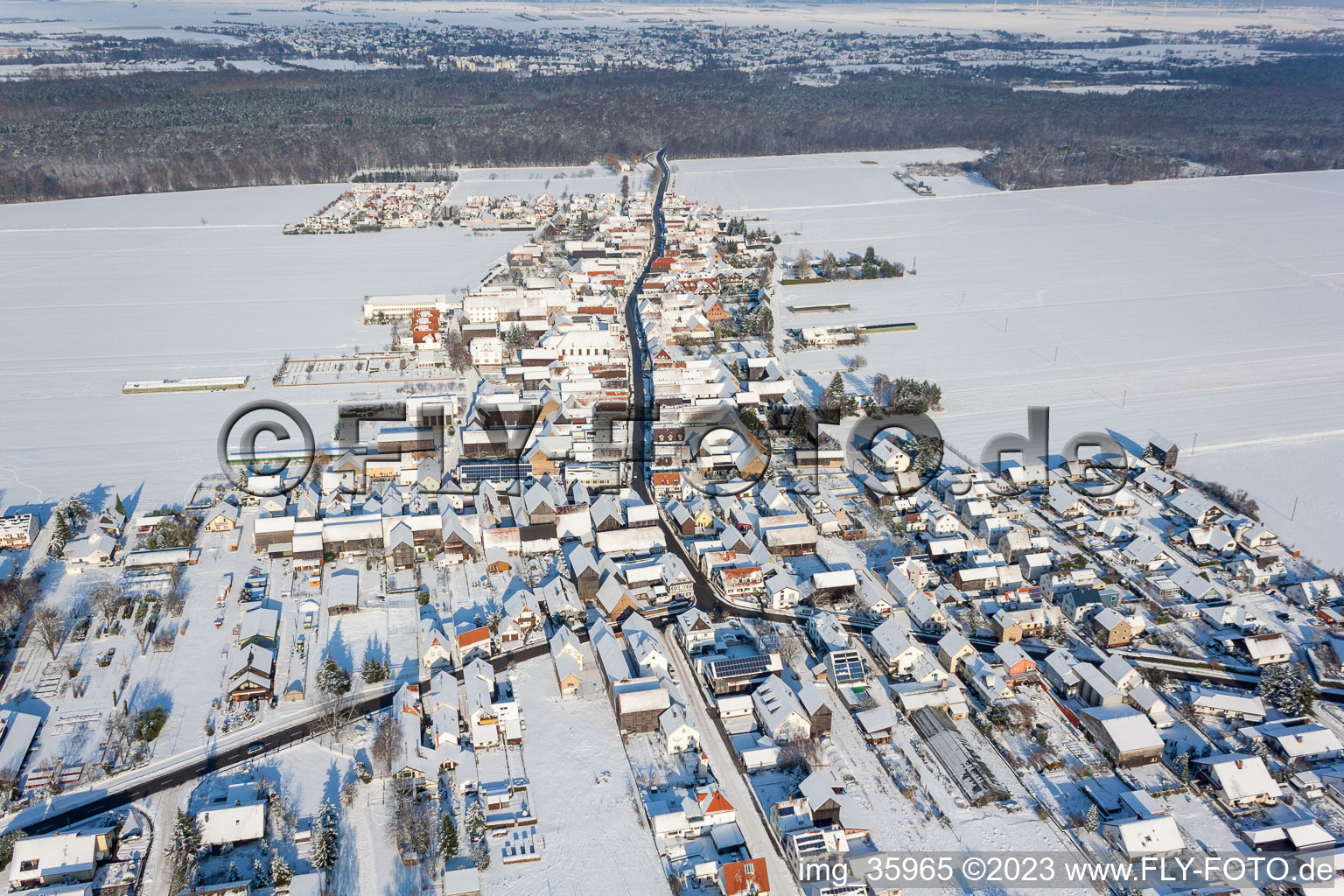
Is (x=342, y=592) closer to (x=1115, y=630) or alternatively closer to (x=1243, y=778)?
(x=1115, y=630)

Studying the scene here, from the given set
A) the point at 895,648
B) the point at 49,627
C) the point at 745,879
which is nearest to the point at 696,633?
the point at 895,648

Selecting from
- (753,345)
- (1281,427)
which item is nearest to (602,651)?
(753,345)

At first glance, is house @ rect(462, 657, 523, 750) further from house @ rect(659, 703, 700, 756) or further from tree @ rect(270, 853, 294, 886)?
tree @ rect(270, 853, 294, 886)

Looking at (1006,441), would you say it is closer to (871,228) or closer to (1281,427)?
(1281,427)

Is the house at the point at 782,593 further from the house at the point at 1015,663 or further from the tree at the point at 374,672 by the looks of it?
the tree at the point at 374,672

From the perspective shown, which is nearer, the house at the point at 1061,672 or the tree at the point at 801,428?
the house at the point at 1061,672

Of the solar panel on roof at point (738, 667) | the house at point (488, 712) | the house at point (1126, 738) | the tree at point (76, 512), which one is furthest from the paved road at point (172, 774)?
the house at point (1126, 738)
